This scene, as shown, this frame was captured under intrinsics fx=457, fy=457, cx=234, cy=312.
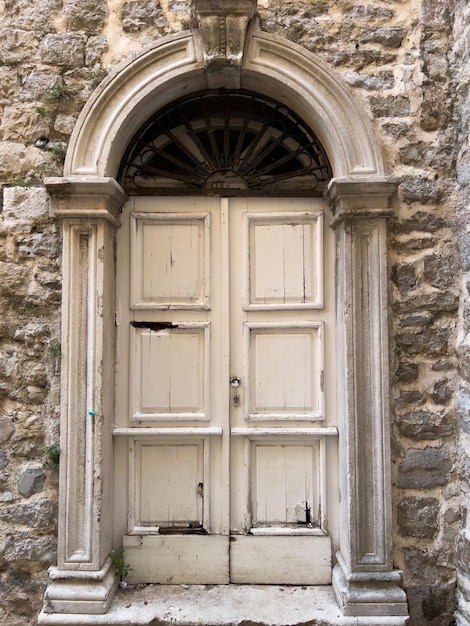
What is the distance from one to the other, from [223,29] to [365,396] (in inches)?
91.3

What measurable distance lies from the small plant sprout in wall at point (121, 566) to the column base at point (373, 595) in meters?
1.28

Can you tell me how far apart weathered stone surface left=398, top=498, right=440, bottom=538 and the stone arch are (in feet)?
6.33

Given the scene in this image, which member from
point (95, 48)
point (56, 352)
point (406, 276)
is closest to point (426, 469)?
point (406, 276)

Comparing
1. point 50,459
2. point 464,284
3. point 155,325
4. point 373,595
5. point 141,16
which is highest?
point 141,16

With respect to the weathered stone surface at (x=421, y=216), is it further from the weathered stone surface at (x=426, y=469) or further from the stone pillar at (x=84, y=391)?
the stone pillar at (x=84, y=391)

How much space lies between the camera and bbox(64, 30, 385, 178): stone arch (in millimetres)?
2697

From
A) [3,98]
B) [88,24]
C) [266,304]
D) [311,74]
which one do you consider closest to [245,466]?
[266,304]

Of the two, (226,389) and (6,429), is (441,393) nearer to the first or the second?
(226,389)

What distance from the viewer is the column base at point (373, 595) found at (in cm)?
254

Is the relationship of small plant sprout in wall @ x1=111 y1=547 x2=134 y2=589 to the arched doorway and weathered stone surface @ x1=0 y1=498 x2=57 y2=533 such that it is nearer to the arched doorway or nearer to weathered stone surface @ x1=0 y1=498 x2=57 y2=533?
the arched doorway

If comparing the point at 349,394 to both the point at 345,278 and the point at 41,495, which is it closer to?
the point at 345,278

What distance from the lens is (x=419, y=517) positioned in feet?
8.70

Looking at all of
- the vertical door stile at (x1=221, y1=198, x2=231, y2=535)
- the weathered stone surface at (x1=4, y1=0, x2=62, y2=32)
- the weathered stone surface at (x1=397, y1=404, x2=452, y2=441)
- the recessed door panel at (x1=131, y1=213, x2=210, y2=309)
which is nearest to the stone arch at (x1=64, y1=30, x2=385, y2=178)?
the recessed door panel at (x1=131, y1=213, x2=210, y2=309)

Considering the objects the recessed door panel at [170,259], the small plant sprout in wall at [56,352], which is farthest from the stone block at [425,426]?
the small plant sprout in wall at [56,352]
